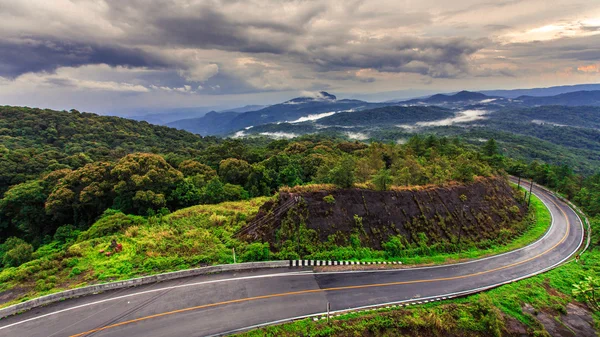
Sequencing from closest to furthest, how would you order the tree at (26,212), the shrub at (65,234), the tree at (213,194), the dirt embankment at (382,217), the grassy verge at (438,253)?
the grassy verge at (438,253), the dirt embankment at (382,217), the shrub at (65,234), the tree at (26,212), the tree at (213,194)

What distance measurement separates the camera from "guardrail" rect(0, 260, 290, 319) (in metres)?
13.8

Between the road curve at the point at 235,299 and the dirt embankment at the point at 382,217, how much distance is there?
3737 millimetres

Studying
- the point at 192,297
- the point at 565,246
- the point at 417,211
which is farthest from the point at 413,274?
the point at 565,246

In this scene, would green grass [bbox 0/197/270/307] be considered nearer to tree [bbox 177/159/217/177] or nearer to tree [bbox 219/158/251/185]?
tree [bbox 177/159/217/177]

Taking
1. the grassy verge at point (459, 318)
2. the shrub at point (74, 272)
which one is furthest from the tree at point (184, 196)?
the grassy verge at point (459, 318)

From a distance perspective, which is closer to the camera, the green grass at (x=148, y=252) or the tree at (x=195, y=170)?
the green grass at (x=148, y=252)

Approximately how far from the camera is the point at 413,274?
1928 centimetres

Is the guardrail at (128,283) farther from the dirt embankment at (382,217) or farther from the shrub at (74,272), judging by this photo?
the dirt embankment at (382,217)

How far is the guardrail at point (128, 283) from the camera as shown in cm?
1376

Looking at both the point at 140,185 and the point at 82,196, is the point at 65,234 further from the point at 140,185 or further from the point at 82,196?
the point at 140,185

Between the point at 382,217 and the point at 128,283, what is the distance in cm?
1962

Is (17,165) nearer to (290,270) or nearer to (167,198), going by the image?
(167,198)

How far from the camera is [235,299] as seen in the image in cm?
1519

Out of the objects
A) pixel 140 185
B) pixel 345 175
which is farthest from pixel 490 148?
pixel 140 185
